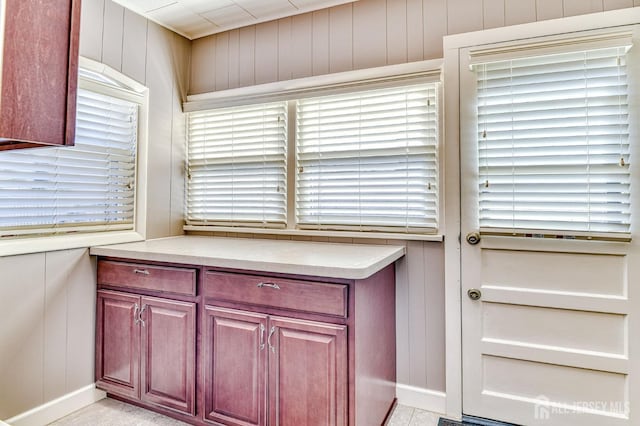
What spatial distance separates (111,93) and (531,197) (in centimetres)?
260

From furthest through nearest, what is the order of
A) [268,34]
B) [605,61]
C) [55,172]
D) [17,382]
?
[268,34] < [55,172] < [17,382] < [605,61]

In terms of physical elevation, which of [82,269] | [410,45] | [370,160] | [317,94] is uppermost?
[410,45]

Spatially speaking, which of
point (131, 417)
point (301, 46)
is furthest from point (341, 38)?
point (131, 417)

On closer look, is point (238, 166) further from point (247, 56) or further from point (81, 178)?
point (81, 178)

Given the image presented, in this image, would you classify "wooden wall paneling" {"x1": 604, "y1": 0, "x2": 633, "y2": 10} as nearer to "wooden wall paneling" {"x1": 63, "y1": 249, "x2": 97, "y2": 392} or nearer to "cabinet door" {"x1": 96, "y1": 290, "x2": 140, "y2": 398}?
"cabinet door" {"x1": 96, "y1": 290, "x2": 140, "y2": 398}

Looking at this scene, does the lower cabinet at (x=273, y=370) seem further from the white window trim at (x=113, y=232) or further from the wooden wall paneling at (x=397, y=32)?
the wooden wall paneling at (x=397, y=32)

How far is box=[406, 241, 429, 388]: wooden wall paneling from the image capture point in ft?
7.11

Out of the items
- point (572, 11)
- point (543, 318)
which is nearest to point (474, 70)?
point (572, 11)

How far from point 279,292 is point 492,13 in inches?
76.0

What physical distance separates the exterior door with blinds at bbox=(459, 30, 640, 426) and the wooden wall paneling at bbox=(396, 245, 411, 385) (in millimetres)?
330

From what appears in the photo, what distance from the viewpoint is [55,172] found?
2.06 meters

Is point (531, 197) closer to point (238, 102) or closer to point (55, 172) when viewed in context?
point (238, 102)

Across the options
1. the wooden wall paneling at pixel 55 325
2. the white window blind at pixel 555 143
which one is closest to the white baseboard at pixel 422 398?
the white window blind at pixel 555 143

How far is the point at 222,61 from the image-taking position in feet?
9.23
